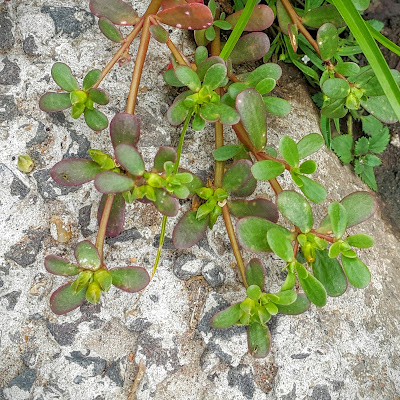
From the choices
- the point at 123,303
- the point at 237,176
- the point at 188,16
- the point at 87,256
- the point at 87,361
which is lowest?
the point at 87,361

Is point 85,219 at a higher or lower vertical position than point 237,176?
lower

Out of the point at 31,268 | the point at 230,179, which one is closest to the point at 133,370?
the point at 31,268

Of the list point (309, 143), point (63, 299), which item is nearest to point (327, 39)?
point (309, 143)

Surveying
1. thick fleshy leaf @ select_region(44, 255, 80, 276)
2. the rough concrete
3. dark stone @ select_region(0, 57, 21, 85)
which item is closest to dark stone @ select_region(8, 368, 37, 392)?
the rough concrete

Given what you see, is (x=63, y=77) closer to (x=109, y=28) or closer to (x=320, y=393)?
(x=109, y=28)

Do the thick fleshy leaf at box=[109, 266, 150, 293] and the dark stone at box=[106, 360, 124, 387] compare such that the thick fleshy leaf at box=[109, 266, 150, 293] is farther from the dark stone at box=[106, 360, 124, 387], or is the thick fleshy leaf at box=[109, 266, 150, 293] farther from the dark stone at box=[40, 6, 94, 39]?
the dark stone at box=[40, 6, 94, 39]

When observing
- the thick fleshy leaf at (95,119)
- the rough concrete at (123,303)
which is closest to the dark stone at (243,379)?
the rough concrete at (123,303)
